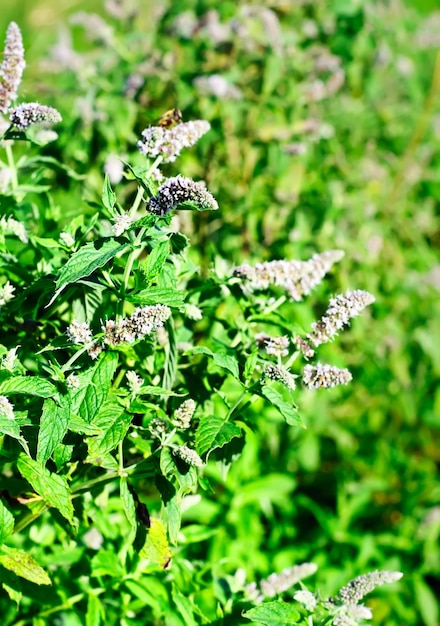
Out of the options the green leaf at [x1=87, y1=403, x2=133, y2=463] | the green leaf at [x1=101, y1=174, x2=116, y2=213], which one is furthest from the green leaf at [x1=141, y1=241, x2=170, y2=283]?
the green leaf at [x1=87, y1=403, x2=133, y2=463]

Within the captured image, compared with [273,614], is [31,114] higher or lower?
higher

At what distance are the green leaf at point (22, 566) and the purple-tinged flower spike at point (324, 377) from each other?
0.59 meters

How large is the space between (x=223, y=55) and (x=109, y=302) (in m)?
1.86

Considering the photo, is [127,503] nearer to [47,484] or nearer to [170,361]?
[47,484]

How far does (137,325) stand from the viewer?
4.03 feet

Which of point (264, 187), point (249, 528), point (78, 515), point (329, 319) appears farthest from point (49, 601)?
point (264, 187)

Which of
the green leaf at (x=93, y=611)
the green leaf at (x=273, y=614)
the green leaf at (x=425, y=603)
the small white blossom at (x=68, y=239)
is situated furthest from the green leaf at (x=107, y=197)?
the green leaf at (x=425, y=603)

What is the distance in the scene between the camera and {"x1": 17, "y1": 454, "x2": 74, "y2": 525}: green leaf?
49.1 inches

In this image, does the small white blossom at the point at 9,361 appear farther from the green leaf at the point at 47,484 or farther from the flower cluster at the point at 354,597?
the flower cluster at the point at 354,597

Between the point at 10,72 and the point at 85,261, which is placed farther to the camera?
the point at 10,72

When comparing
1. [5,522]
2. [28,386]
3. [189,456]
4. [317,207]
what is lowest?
[317,207]

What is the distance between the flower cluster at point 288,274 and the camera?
1484 millimetres

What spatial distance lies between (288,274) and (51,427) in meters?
0.57

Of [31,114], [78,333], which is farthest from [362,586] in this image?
[31,114]
